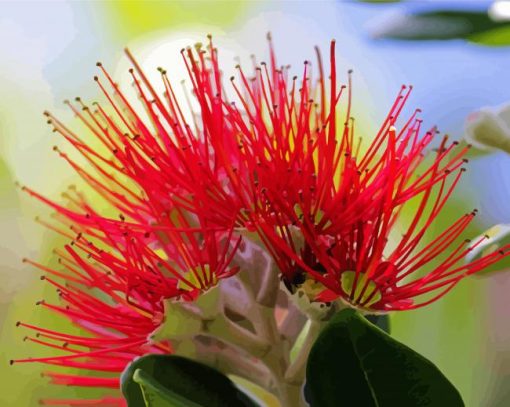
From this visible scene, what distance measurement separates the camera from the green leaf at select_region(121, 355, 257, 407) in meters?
0.54

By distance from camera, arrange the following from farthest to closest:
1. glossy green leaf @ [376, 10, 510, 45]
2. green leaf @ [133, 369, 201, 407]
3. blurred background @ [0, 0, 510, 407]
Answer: blurred background @ [0, 0, 510, 407] → glossy green leaf @ [376, 10, 510, 45] → green leaf @ [133, 369, 201, 407]

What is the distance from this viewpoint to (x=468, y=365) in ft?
3.99

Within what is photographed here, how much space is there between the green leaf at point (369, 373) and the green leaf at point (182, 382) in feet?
0.23

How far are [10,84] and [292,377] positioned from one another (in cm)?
105

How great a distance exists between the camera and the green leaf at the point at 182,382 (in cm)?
54

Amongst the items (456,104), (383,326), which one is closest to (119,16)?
(456,104)

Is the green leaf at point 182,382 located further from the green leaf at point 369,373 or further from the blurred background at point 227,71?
the blurred background at point 227,71

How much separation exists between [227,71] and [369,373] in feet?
2.74

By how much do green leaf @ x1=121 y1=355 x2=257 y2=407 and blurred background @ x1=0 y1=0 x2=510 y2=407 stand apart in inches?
27.5

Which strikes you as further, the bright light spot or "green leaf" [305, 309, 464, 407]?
the bright light spot

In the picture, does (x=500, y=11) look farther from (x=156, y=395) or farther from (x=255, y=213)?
(x=156, y=395)

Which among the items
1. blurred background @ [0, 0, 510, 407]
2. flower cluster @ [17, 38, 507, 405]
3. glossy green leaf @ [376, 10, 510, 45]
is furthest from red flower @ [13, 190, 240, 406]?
blurred background @ [0, 0, 510, 407]

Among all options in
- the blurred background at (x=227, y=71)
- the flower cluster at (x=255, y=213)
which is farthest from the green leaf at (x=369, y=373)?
the blurred background at (x=227, y=71)

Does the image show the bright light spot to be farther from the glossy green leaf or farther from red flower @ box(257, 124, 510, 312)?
red flower @ box(257, 124, 510, 312)
